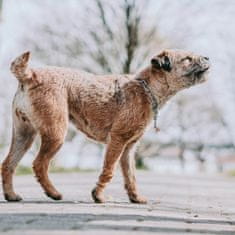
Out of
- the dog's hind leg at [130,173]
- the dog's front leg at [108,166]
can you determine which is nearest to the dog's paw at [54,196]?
the dog's front leg at [108,166]

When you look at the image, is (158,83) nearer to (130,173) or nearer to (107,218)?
(130,173)

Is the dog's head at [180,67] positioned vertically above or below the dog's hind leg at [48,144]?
above

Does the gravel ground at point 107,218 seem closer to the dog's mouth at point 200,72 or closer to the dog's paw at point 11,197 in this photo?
the dog's paw at point 11,197

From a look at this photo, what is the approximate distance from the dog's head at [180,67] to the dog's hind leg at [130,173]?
104 cm

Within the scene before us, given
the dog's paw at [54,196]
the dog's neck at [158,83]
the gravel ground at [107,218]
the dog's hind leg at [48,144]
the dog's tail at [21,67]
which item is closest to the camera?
the gravel ground at [107,218]

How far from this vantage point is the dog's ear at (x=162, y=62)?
348 inches

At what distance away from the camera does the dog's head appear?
8859 millimetres

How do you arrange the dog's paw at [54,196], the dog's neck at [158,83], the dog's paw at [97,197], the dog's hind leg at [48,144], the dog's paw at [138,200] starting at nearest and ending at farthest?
the dog's hind leg at [48,144] < the dog's paw at [97,197] < the dog's paw at [54,196] < the dog's paw at [138,200] < the dog's neck at [158,83]

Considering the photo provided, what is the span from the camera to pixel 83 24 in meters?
34.4

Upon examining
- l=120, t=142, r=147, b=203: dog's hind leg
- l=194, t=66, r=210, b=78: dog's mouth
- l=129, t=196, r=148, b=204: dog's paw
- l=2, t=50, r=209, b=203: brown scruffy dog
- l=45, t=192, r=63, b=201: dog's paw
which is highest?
l=194, t=66, r=210, b=78: dog's mouth

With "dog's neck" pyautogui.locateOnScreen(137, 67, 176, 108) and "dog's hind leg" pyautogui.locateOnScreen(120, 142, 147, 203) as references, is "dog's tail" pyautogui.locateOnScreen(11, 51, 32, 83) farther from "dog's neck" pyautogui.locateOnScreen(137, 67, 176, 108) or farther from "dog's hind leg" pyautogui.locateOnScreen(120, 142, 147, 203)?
"dog's hind leg" pyautogui.locateOnScreen(120, 142, 147, 203)

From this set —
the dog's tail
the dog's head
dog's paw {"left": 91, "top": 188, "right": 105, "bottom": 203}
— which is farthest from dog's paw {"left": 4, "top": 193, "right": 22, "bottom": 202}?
the dog's head

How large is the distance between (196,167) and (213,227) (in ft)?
156

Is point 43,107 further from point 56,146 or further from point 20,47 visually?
point 20,47
